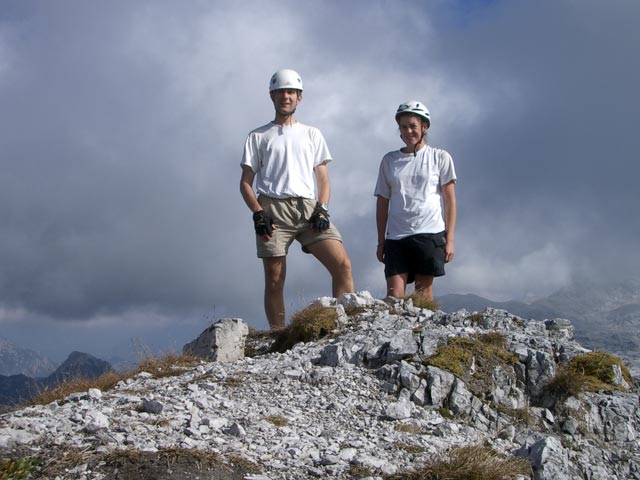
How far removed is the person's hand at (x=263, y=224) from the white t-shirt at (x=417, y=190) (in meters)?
1.88

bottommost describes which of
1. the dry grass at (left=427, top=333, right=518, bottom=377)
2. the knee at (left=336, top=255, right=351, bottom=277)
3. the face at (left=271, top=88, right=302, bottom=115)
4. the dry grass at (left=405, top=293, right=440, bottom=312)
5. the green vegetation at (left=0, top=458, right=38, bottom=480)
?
the green vegetation at (left=0, top=458, right=38, bottom=480)

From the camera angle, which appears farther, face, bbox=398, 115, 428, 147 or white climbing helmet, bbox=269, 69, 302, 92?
face, bbox=398, 115, 428, 147

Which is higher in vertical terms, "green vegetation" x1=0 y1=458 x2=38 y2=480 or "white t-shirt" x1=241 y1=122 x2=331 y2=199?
"white t-shirt" x1=241 y1=122 x2=331 y2=199

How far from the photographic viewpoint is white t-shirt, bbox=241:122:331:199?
10633 mm

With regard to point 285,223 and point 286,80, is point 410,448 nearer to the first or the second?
point 285,223

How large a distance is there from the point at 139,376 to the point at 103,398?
156cm

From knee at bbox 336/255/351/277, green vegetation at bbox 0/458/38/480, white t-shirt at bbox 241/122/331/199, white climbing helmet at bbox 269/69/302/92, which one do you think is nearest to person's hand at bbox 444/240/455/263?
knee at bbox 336/255/351/277

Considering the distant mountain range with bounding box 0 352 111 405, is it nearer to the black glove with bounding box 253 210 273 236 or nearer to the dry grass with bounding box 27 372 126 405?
the dry grass with bounding box 27 372 126 405

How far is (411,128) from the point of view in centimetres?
1068

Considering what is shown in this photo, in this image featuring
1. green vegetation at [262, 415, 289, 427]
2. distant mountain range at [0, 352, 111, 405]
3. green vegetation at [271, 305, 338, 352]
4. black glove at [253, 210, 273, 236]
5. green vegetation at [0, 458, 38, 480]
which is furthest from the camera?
black glove at [253, 210, 273, 236]

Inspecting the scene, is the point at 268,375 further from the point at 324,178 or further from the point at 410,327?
the point at 324,178

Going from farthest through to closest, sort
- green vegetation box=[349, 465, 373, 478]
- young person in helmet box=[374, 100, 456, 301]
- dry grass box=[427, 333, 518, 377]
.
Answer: young person in helmet box=[374, 100, 456, 301]
dry grass box=[427, 333, 518, 377]
green vegetation box=[349, 465, 373, 478]

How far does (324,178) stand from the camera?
36.3 ft

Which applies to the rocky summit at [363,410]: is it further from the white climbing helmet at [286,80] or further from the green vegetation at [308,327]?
the white climbing helmet at [286,80]
